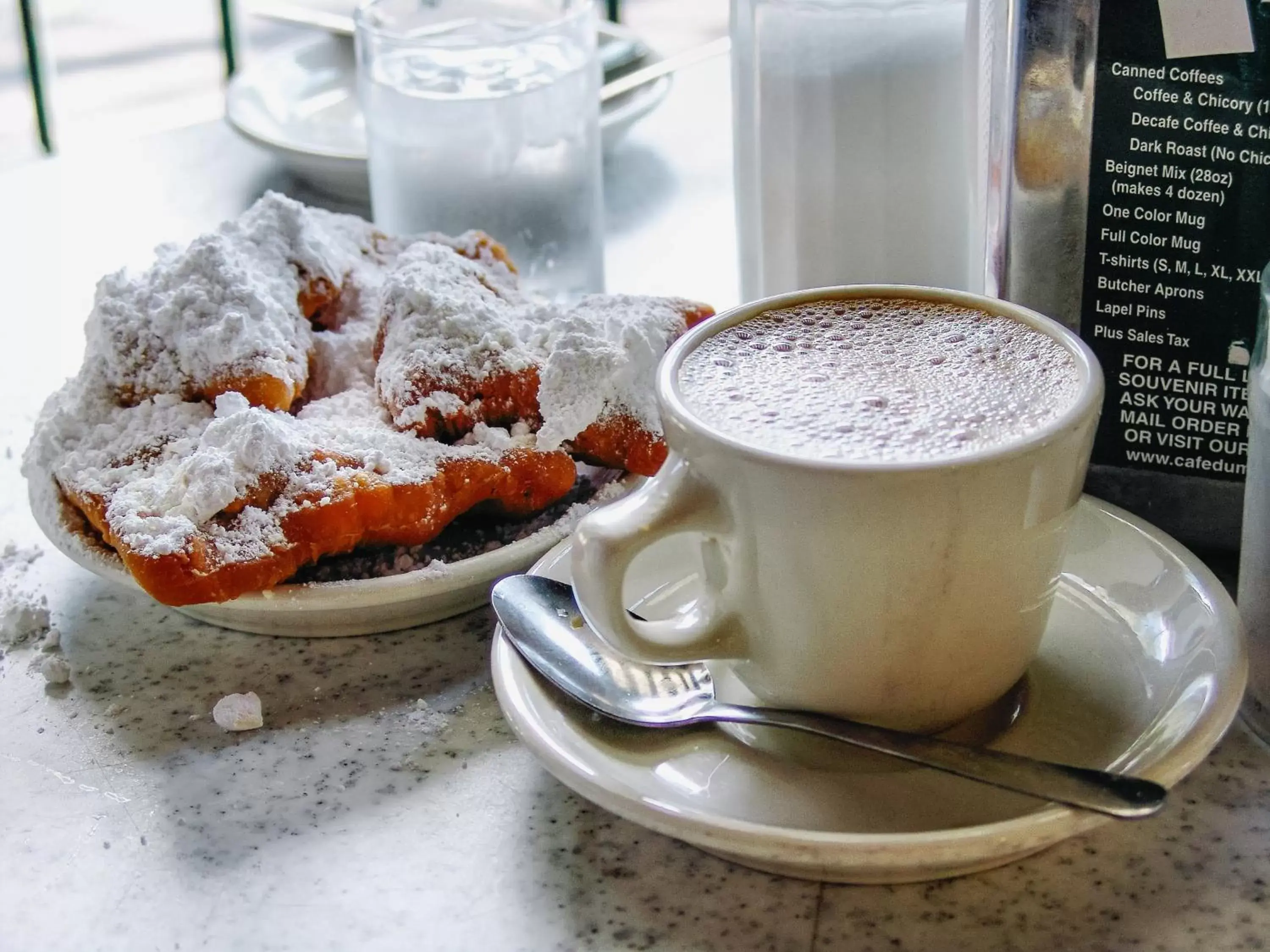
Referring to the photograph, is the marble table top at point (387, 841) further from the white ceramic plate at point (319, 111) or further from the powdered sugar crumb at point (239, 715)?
the white ceramic plate at point (319, 111)

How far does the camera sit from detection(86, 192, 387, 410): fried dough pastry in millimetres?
677

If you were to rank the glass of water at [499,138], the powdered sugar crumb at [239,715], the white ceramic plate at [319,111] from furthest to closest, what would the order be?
the white ceramic plate at [319,111]
the glass of water at [499,138]
the powdered sugar crumb at [239,715]

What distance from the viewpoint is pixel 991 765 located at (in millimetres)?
467

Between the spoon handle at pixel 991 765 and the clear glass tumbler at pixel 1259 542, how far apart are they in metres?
0.10

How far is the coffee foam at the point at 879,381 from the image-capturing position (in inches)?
19.0

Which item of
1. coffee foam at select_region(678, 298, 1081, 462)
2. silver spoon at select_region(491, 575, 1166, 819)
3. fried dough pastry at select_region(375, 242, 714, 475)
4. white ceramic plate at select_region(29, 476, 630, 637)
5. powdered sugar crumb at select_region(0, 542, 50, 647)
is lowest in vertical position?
powdered sugar crumb at select_region(0, 542, 50, 647)

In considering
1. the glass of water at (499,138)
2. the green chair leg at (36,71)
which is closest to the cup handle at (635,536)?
the glass of water at (499,138)

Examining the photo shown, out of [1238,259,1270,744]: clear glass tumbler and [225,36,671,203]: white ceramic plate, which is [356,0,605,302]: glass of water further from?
[1238,259,1270,744]: clear glass tumbler

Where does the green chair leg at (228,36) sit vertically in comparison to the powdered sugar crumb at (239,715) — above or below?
above

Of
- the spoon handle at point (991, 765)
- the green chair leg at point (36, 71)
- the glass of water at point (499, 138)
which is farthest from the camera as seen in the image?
the green chair leg at point (36, 71)

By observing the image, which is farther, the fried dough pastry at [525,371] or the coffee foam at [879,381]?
the fried dough pastry at [525,371]

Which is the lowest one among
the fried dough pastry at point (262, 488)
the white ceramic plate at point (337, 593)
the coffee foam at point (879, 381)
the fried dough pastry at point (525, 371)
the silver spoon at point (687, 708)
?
the white ceramic plate at point (337, 593)

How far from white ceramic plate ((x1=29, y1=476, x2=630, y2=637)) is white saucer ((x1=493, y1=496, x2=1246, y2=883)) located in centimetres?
9

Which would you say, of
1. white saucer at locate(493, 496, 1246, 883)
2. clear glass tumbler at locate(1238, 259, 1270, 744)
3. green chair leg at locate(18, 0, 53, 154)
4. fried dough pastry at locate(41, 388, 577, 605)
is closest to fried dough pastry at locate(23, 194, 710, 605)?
fried dough pastry at locate(41, 388, 577, 605)
